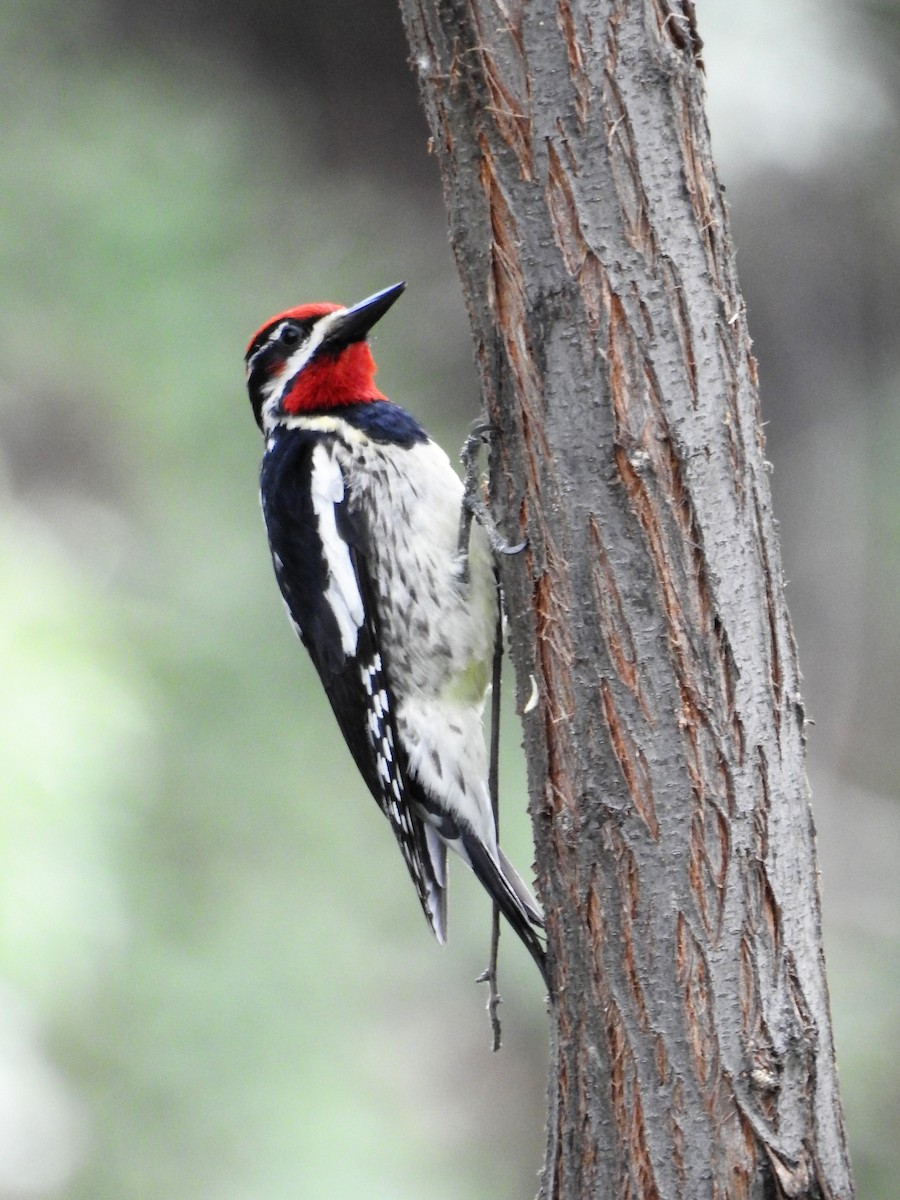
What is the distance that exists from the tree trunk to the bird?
678 mm

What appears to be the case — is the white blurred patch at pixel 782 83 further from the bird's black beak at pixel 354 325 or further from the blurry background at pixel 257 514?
the bird's black beak at pixel 354 325

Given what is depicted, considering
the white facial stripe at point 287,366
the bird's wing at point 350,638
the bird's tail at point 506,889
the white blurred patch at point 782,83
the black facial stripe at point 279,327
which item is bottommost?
the bird's tail at point 506,889

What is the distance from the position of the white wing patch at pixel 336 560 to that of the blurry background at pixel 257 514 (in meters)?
0.98

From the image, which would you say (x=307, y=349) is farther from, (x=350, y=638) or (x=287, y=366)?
(x=350, y=638)

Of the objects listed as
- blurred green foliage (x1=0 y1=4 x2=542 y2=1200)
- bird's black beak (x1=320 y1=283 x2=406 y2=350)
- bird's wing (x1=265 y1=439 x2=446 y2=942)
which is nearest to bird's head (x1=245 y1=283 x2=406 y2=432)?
bird's black beak (x1=320 y1=283 x2=406 y2=350)

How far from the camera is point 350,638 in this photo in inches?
83.7

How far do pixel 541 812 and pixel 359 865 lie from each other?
2586mm

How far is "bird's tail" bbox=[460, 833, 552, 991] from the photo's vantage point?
1.88 meters

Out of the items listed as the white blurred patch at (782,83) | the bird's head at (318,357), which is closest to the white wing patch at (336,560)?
the bird's head at (318,357)

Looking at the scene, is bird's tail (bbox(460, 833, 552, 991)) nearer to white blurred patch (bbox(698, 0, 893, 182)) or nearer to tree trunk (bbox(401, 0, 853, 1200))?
tree trunk (bbox(401, 0, 853, 1200))

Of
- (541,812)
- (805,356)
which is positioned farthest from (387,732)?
(805,356)

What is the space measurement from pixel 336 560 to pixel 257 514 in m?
1.91

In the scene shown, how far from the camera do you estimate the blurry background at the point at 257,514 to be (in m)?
3.31

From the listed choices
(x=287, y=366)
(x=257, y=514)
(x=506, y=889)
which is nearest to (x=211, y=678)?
(x=257, y=514)
